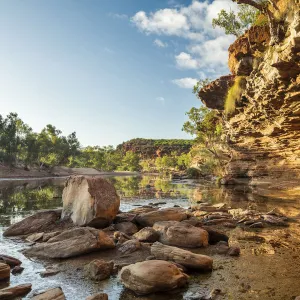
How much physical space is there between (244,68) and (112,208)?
2080 centimetres

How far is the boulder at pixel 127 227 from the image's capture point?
37.3ft

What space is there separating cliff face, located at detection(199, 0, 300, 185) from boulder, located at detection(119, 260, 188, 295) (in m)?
12.9

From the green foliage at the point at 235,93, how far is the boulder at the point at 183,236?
71.5 ft

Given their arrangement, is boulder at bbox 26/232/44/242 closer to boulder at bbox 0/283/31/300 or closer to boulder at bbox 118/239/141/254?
boulder at bbox 118/239/141/254

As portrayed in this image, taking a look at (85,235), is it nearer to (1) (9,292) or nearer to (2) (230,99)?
(1) (9,292)

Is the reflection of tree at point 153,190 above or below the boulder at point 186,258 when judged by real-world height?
below

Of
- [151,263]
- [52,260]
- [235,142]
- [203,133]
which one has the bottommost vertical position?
[52,260]

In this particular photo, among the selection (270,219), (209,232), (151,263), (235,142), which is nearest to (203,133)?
(235,142)

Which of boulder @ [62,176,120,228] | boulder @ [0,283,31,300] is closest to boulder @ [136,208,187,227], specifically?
boulder @ [62,176,120,228]

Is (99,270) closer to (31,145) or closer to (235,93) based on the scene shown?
(235,93)

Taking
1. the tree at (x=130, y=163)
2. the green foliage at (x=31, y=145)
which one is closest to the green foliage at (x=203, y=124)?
the green foliage at (x=31, y=145)

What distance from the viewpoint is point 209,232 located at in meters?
9.99

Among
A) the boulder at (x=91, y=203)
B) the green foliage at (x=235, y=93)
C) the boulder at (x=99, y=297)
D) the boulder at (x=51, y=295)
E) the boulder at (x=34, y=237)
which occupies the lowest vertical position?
the boulder at (x=34, y=237)

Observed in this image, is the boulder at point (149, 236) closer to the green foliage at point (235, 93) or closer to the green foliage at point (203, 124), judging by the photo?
the green foliage at point (235, 93)
